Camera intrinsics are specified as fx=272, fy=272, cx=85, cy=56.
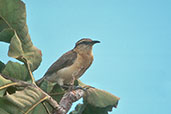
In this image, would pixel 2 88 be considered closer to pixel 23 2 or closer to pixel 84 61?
pixel 23 2

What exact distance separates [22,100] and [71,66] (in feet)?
8.29

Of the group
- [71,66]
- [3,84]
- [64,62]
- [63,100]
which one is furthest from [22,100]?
[64,62]

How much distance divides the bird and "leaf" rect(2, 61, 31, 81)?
1.51m

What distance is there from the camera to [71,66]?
16.8 ft

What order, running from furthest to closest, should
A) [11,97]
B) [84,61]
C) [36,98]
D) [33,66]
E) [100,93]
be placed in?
1. [84,61]
2. [33,66]
3. [100,93]
4. [36,98]
5. [11,97]

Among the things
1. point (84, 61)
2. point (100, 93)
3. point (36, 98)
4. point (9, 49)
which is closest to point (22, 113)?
point (36, 98)

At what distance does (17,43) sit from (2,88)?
1.91 ft

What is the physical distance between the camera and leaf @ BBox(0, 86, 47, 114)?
8.34ft

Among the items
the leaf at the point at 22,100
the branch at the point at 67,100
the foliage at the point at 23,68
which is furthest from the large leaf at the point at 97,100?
the leaf at the point at 22,100

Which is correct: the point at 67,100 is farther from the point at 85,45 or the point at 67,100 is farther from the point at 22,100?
the point at 85,45

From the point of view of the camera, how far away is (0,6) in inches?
132

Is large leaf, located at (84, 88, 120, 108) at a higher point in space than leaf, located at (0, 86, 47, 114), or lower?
higher

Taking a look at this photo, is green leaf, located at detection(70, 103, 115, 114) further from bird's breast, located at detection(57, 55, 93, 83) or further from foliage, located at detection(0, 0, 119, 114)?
bird's breast, located at detection(57, 55, 93, 83)

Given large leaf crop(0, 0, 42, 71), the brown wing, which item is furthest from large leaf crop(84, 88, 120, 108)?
the brown wing
